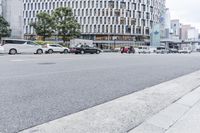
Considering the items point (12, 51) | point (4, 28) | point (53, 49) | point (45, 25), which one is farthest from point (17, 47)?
point (45, 25)

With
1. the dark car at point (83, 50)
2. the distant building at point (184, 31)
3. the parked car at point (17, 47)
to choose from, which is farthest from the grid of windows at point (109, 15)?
the distant building at point (184, 31)

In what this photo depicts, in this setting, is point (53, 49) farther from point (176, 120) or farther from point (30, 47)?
point (176, 120)

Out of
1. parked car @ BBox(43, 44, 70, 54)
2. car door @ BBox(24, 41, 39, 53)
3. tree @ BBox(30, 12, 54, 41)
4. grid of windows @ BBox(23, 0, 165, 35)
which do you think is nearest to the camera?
car door @ BBox(24, 41, 39, 53)

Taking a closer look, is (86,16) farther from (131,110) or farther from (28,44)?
(131,110)

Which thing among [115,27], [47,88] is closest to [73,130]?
[47,88]

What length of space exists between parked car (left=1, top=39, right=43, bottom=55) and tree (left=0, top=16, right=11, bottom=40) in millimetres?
19863

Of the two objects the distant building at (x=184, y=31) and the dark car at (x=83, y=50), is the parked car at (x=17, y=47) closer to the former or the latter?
the dark car at (x=83, y=50)

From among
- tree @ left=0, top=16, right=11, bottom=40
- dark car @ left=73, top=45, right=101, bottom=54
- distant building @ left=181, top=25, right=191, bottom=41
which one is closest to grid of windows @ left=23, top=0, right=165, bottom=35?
tree @ left=0, top=16, right=11, bottom=40

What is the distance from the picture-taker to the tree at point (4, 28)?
174ft

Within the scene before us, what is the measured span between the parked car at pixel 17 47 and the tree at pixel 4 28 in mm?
19863

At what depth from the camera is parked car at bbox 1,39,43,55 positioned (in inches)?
1332

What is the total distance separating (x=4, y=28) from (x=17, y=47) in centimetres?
2105

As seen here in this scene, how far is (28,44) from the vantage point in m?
35.2

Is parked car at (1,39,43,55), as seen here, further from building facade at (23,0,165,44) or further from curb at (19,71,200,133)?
building facade at (23,0,165,44)
